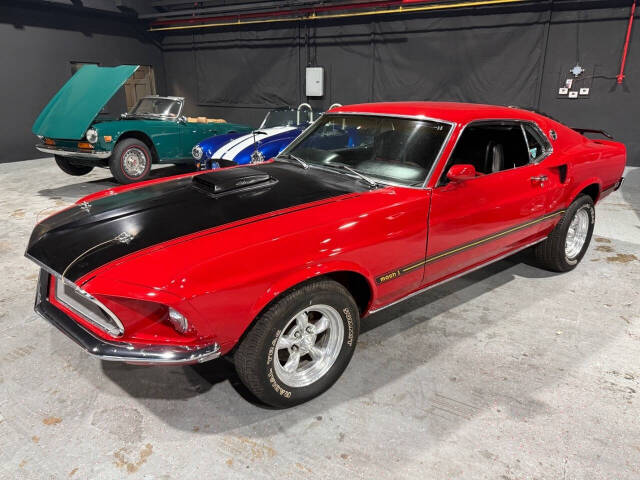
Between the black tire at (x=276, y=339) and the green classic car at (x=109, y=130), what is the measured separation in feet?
18.9

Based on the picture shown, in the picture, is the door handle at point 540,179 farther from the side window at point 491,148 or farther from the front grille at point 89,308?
the front grille at point 89,308

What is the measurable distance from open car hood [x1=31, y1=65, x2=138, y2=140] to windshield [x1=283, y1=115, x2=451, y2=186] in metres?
4.56

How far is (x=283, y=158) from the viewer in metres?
3.28

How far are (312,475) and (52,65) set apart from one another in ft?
40.0

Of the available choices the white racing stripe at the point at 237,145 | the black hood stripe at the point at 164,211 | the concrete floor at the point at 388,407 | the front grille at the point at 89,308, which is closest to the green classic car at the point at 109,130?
the white racing stripe at the point at 237,145

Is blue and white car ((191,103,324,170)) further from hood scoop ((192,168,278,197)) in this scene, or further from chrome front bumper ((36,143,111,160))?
hood scoop ((192,168,278,197))

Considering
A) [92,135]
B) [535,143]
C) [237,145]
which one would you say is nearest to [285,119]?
[237,145]

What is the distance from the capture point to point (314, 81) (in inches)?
453

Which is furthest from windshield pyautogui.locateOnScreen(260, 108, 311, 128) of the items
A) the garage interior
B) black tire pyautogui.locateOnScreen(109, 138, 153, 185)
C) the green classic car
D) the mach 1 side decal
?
the mach 1 side decal

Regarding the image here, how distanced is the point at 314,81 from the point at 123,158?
236 inches

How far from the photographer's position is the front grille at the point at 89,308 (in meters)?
1.86

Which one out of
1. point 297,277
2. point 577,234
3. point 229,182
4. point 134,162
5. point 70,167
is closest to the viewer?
point 297,277

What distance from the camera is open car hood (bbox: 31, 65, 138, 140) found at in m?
6.54

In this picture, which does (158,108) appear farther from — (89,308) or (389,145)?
(89,308)
